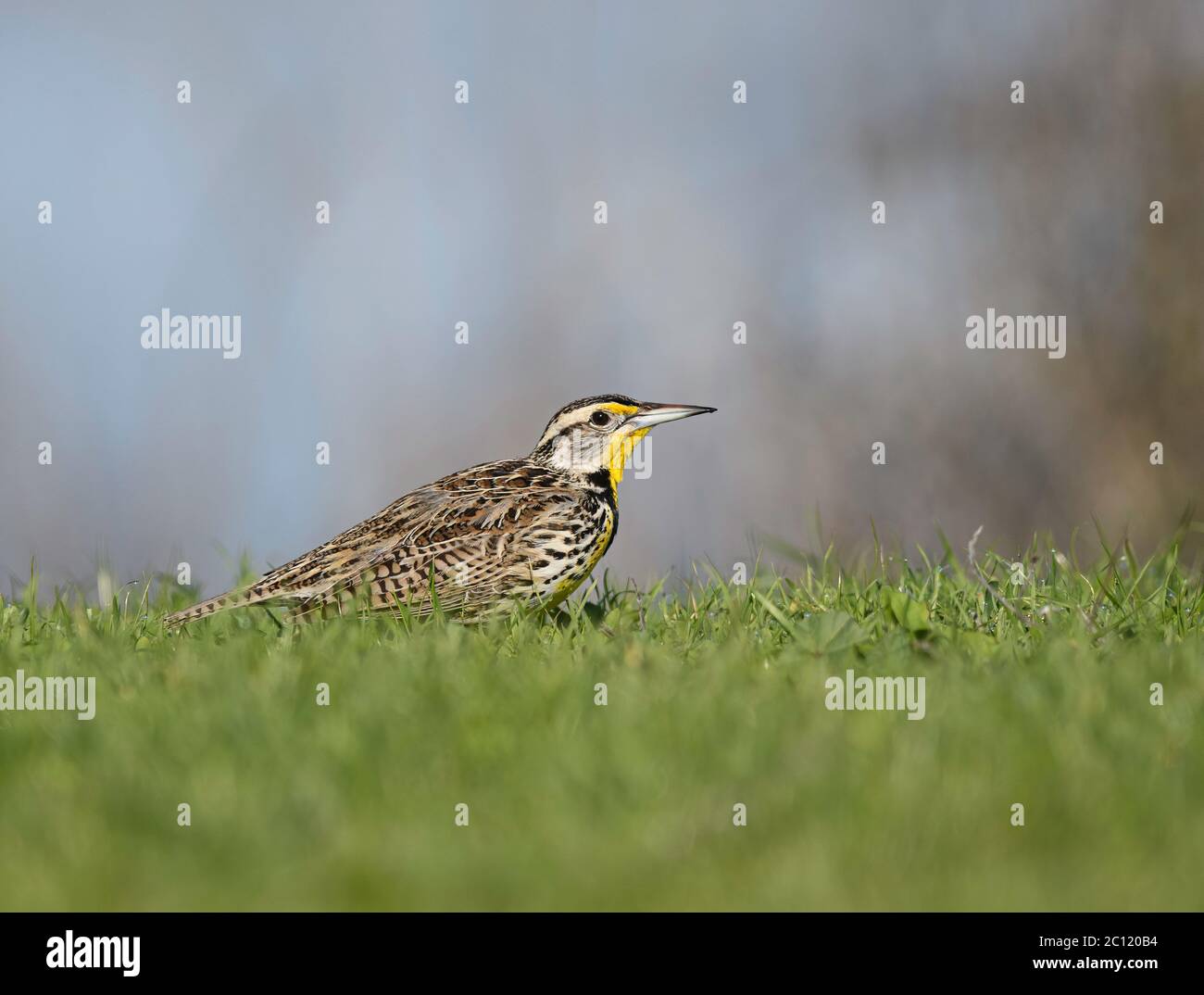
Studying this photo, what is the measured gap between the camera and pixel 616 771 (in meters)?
4.31

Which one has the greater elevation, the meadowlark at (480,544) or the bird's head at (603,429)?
the bird's head at (603,429)

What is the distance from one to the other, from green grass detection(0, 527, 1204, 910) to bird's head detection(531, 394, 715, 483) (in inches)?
68.9

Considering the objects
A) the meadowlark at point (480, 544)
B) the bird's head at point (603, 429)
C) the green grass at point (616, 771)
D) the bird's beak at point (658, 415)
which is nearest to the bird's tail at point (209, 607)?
the meadowlark at point (480, 544)

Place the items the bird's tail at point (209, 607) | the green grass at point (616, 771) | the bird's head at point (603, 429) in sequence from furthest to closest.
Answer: the bird's head at point (603, 429) < the bird's tail at point (209, 607) < the green grass at point (616, 771)

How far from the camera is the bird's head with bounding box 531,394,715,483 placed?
8.23 metres

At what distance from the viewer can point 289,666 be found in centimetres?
556

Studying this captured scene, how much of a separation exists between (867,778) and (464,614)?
11.0ft

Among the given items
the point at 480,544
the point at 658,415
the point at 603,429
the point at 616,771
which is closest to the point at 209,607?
the point at 480,544

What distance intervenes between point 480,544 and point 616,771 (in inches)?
126

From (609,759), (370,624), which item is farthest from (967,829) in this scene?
(370,624)

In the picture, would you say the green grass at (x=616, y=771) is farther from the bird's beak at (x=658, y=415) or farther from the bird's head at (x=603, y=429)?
the bird's beak at (x=658, y=415)

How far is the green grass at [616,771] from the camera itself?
11.9 ft

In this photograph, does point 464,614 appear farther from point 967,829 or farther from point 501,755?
point 967,829

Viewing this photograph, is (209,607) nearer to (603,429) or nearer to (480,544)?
(480,544)
